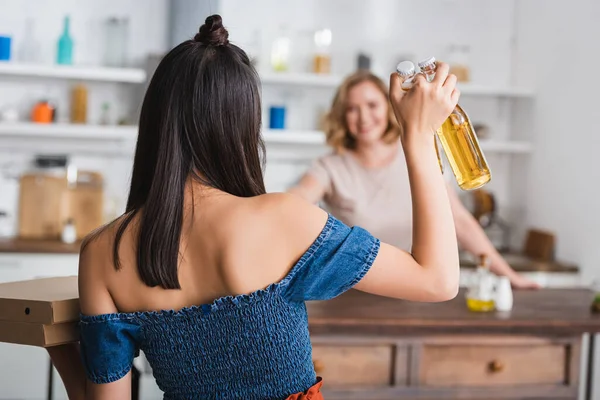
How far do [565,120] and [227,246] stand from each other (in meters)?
3.62

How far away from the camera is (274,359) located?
51.2 inches

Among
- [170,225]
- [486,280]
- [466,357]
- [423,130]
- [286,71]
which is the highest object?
[286,71]

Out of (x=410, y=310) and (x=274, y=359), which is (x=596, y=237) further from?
(x=274, y=359)

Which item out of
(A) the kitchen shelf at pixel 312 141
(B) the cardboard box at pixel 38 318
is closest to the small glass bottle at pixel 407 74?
(B) the cardboard box at pixel 38 318

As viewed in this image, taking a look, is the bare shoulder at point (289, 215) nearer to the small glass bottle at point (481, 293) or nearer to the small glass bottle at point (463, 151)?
the small glass bottle at point (463, 151)

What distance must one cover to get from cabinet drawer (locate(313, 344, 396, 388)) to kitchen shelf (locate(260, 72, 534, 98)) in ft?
8.05

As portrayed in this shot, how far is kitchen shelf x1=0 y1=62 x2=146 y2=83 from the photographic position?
439cm

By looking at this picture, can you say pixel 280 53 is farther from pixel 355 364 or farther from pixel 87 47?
pixel 355 364

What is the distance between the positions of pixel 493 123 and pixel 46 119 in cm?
264

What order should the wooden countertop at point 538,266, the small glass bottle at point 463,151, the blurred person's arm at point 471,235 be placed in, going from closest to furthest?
the small glass bottle at point 463,151
the blurred person's arm at point 471,235
the wooden countertop at point 538,266

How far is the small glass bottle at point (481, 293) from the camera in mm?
2562

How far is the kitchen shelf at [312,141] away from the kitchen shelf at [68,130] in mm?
763

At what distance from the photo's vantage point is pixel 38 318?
1419 mm

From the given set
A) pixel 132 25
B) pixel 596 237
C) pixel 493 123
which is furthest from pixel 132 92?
pixel 596 237
